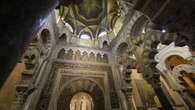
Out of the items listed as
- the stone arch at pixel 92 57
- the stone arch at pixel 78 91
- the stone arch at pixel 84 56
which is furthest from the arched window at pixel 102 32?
the stone arch at pixel 78 91

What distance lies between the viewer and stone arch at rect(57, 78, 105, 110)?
708cm

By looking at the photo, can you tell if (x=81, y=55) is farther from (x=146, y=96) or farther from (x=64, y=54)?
(x=146, y=96)

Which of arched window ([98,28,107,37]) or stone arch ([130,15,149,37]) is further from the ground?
arched window ([98,28,107,37])

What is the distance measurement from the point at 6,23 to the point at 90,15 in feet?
37.0

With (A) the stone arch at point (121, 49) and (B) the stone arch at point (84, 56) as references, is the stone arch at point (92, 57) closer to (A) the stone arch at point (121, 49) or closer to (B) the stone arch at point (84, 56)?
(B) the stone arch at point (84, 56)

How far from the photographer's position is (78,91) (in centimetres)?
768

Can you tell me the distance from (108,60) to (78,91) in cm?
336

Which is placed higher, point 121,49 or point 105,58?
point 121,49

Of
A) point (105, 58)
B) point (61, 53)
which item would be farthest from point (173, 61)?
point (61, 53)

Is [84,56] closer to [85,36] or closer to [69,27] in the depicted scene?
[85,36]

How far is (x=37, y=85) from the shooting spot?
664cm

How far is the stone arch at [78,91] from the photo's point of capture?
279 inches

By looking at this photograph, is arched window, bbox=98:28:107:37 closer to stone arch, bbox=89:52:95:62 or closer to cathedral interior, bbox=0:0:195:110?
cathedral interior, bbox=0:0:195:110

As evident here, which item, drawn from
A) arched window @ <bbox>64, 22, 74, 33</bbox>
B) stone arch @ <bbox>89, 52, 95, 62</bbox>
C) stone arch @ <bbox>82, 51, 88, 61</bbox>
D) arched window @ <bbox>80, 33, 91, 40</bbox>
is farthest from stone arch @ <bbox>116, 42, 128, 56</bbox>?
arched window @ <bbox>64, 22, 74, 33</bbox>
